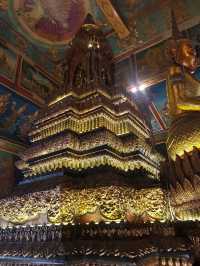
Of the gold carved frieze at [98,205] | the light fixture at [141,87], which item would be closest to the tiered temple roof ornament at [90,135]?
the gold carved frieze at [98,205]

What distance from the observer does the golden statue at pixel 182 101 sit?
1468 mm

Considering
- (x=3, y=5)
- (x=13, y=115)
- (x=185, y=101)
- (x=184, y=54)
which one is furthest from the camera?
(x=13, y=115)

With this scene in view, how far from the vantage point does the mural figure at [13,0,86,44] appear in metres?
5.48

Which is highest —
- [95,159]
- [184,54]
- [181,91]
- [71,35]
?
[71,35]

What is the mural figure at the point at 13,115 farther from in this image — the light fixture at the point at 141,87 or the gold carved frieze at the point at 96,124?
the gold carved frieze at the point at 96,124

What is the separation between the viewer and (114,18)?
558 centimetres

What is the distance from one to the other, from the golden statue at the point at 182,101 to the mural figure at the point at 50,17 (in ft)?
13.5

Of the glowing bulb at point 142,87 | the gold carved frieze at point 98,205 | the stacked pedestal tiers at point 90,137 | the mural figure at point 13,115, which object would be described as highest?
the glowing bulb at point 142,87

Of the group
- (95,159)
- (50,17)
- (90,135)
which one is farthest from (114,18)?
(95,159)

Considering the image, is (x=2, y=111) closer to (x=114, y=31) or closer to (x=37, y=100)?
(x=37, y=100)

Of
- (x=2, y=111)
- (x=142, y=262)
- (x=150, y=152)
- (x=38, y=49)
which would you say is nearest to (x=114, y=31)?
(x=38, y=49)

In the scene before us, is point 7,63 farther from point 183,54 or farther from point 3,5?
point 183,54

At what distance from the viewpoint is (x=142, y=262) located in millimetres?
1067

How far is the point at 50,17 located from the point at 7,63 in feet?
A: 5.35
